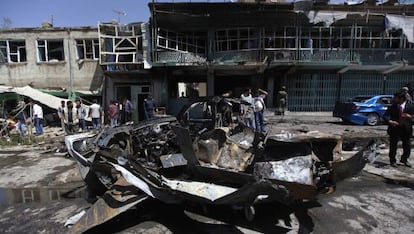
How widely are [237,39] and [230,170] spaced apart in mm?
15042

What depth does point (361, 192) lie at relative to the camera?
4.84 metres

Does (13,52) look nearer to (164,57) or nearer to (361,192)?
(164,57)

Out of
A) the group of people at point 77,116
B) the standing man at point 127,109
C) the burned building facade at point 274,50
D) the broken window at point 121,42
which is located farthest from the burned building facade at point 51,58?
the group of people at point 77,116

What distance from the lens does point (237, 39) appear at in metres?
17.5

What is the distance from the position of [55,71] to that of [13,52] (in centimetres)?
340

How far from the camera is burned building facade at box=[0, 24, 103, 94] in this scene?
60.3 feet

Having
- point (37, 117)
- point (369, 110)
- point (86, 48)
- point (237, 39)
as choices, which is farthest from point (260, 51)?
point (37, 117)

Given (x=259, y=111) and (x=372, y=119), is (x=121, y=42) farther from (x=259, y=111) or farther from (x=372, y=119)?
(x=372, y=119)

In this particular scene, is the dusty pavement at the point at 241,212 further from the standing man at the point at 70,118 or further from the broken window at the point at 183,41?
the broken window at the point at 183,41

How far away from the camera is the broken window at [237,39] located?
17359mm

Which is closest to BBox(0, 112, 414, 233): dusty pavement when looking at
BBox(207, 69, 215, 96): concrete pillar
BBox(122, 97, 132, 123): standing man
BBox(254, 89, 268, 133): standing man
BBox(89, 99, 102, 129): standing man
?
BBox(254, 89, 268, 133): standing man

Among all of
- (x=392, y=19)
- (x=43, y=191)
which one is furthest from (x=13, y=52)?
(x=392, y=19)

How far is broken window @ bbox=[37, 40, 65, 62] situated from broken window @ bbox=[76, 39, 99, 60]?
1220 mm

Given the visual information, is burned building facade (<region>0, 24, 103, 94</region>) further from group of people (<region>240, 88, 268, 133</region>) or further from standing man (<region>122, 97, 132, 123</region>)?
group of people (<region>240, 88, 268, 133</region>)
